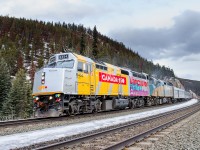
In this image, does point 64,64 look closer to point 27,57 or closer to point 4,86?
point 4,86

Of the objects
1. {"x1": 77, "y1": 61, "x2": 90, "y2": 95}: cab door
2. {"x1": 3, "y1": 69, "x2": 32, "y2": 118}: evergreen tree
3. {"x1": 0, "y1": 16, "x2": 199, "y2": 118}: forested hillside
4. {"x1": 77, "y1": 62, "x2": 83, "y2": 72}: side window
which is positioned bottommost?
{"x1": 3, "y1": 69, "x2": 32, "y2": 118}: evergreen tree

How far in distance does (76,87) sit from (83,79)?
1.17 metres

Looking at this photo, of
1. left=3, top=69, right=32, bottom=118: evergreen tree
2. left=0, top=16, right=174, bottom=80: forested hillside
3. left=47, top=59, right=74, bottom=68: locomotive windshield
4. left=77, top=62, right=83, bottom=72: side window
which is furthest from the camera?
left=0, top=16, right=174, bottom=80: forested hillside

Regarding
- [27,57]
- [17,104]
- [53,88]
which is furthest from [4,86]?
[27,57]

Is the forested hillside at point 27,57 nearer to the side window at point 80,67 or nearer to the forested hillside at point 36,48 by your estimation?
the forested hillside at point 36,48

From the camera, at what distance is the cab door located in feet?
55.5

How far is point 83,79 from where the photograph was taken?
57.4 feet

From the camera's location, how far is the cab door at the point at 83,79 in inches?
666

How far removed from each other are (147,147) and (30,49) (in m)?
161

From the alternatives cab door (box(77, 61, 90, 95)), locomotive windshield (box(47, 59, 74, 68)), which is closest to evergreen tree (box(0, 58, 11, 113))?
locomotive windshield (box(47, 59, 74, 68))

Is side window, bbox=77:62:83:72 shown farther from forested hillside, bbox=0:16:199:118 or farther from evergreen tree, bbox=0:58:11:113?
evergreen tree, bbox=0:58:11:113

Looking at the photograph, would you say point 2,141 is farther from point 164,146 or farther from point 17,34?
point 17,34

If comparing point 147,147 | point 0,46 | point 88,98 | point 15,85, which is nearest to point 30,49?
point 0,46

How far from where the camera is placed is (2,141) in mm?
8016
